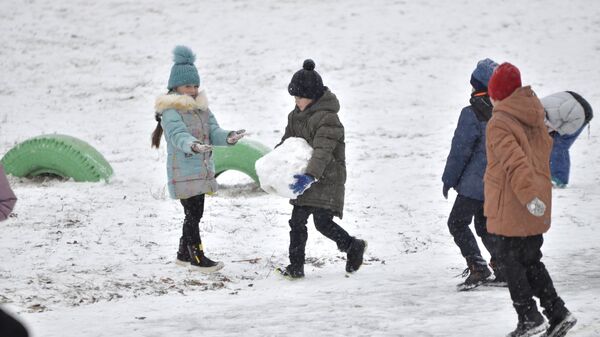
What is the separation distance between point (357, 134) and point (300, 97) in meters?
9.38

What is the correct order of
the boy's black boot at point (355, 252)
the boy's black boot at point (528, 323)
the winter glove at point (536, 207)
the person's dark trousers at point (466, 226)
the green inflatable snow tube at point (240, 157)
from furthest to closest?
1. the green inflatable snow tube at point (240, 157)
2. the boy's black boot at point (355, 252)
3. the person's dark trousers at point (466, 226)
4. the boy's black boot at point (528, 323)
5. the winter glove at point (536, 207)

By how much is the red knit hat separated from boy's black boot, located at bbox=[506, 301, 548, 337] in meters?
1.29

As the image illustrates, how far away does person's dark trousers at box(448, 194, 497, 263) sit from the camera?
20.5 feet

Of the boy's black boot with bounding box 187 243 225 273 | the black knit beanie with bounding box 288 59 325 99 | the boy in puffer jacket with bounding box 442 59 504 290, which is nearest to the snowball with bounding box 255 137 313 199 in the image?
the black knit beanie with bounding box 288 59 325 99

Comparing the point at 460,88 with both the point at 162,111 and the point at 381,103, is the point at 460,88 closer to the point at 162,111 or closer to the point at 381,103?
the point at 381,103

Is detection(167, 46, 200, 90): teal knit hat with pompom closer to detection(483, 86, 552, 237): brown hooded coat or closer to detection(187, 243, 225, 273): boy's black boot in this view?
detection(187, 243, 225, 273): boy's black boot

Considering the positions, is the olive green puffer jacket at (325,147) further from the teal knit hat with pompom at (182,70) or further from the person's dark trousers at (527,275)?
the person's dark trousers at (527,275)

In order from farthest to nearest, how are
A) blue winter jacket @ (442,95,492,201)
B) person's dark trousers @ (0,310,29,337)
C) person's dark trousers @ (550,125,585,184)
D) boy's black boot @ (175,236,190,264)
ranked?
person's dark trousers @ (550,125,585,184) < boy's black boot @ (175,236,190,264) < blue winter jacket @ (442,95,492,201) < person's dark trousers @ (0,310,29,337)

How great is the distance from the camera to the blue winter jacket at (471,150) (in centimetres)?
612

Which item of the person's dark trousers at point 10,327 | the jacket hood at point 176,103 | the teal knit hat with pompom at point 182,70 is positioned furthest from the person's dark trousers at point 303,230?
the person's dark trousers at point 10,327

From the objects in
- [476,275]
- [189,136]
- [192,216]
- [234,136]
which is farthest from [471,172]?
[192,216]

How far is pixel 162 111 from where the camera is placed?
7.13 m

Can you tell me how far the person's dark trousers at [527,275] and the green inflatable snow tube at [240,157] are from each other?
620cm

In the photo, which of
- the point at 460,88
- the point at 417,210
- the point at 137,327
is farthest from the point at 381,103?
the point at 137,327
